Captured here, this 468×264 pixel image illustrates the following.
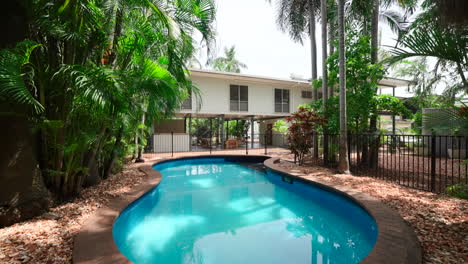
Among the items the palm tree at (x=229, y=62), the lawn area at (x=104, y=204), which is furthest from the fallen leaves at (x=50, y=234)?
the palm tree at (x=229, y=62)

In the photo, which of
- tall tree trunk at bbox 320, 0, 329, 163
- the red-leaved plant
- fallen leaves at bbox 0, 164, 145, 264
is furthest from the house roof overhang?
fallen leaves at bbox 0, 164, 145, 264

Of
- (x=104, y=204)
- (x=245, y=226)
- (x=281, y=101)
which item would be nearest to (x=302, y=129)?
(x=245, y=226)

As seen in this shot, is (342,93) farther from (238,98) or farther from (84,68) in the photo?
(238,98)

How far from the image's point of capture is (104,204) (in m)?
4.14

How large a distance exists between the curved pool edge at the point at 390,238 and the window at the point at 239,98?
38.2 feet

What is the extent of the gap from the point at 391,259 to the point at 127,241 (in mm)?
3506

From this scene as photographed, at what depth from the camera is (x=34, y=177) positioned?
3.39 meters

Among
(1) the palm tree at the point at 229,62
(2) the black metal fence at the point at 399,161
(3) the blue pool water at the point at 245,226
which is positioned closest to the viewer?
(3) the blue pool water at the point at 245,226

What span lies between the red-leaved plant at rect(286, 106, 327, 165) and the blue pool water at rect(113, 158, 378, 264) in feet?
6.42

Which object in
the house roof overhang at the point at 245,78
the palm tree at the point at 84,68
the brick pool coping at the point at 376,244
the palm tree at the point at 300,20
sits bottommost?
the brick pool coping at the point at 376,244

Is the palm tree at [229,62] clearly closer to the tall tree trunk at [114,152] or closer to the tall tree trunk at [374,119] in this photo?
the tall tree trunk at [374,119]

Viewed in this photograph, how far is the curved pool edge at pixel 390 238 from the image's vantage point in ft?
7.59

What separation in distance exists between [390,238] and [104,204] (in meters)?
4.33

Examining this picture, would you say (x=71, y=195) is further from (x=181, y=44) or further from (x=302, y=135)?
(x=302, y=135)
